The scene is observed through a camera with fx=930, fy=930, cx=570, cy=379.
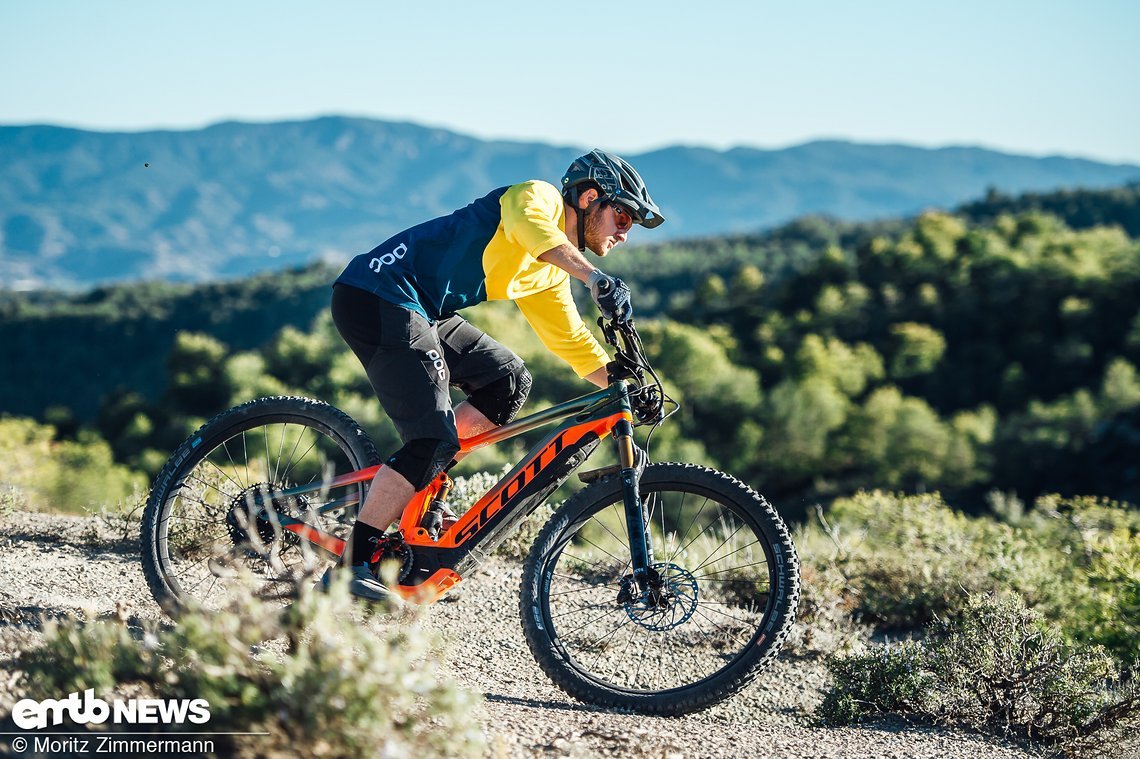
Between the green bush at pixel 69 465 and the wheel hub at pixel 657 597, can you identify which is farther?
the green bush at pixel 69 465

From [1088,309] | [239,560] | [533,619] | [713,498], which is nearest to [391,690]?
[533,619]

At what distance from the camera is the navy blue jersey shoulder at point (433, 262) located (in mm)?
3756

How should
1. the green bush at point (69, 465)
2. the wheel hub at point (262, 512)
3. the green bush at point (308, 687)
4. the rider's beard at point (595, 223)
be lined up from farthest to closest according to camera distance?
the green bush at point (69, 465), the wheel hub at point (262, 512), the rider's beard at point (595, 223), the green bush at point (308, 687)

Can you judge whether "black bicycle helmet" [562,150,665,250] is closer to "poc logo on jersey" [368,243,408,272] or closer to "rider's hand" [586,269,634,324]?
"rider's hand" [586,269,634,324]

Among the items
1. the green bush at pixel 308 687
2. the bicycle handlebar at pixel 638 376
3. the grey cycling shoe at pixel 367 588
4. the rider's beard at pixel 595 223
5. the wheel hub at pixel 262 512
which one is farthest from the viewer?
the wheel hub at pixel 262 512

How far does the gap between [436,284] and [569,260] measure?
637mm

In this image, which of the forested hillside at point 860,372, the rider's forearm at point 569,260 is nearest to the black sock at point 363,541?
the rider's forearm at point 569,260

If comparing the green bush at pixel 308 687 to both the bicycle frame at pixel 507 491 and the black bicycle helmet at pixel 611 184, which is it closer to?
the bicycle frame at pixel 507 491

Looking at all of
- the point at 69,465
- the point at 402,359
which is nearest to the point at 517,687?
the point at 402,359

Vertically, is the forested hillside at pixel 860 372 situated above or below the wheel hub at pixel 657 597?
below

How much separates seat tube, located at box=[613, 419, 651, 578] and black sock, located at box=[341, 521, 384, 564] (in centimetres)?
102

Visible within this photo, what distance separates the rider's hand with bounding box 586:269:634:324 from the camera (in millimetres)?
3479

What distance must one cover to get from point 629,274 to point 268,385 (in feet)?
247

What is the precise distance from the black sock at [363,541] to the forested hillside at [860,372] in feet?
127
